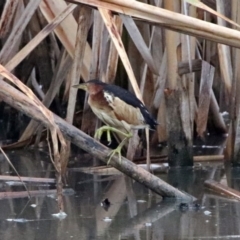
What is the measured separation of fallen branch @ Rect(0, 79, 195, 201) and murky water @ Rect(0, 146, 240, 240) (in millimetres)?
104

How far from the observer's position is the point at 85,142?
353 centimetres

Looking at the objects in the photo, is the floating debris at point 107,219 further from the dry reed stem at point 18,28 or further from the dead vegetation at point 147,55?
the dry reed stem at point 18,28

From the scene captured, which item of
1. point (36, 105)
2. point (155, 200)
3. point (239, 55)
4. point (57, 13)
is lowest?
point (155, 200)

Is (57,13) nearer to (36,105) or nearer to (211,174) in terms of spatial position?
(211,174)

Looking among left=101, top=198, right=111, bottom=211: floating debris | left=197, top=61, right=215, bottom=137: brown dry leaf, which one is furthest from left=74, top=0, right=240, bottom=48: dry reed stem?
left=197, top=61, right=215, bottom=137: brown dry leaf

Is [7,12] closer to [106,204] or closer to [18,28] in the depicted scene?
[18,28]

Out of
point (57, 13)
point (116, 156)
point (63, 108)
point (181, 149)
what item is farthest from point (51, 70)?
point (116, 156)

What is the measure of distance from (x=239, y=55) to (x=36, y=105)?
1747mm

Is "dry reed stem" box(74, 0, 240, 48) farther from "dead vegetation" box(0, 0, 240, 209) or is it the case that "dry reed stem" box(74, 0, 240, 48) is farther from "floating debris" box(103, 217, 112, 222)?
"floating debris" box(103, 217, 112, 222)

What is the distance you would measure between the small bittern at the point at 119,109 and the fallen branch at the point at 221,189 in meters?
0.44

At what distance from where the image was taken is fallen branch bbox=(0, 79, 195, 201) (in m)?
3.32

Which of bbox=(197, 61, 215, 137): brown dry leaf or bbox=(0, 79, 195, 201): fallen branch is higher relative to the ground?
bbox=(197, 61, 215, 137): brown dry leaf

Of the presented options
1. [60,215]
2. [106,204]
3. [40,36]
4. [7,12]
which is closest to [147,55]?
[40,36]

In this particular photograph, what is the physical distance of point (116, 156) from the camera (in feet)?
12.0
